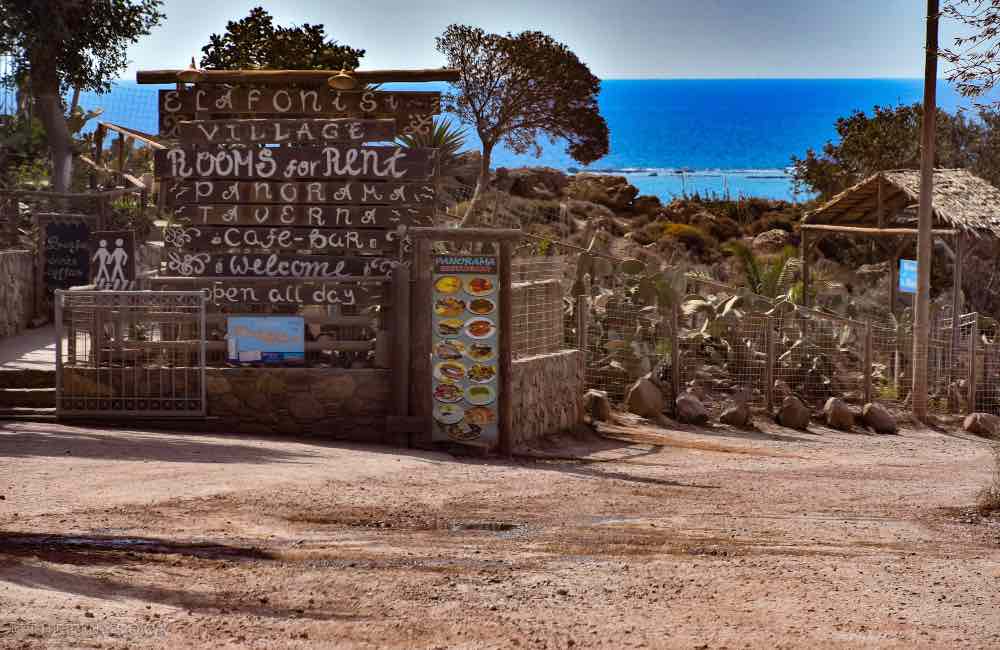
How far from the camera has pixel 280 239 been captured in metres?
14.1

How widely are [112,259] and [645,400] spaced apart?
22.6 feet

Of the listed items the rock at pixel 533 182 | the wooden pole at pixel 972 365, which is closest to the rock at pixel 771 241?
the rock at pixel 533 182

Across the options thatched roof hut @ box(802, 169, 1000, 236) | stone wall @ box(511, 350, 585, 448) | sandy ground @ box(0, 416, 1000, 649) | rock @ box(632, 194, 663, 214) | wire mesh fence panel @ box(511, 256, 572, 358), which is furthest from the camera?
rock @ box(632, 194, 663, 214)

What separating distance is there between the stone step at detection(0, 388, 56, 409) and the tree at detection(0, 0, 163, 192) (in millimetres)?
12703

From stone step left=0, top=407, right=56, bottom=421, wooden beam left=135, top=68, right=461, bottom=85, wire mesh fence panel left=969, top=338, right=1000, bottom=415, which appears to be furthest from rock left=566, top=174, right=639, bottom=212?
stone step left=0, top=407, right=56, bottom=421

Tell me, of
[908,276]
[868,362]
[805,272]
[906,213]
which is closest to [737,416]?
[868,362]

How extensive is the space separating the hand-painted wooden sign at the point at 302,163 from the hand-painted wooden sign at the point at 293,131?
106mm

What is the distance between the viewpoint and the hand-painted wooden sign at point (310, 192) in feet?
46.2

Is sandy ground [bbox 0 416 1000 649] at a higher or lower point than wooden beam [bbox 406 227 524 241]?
lower

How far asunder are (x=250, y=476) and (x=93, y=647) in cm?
449

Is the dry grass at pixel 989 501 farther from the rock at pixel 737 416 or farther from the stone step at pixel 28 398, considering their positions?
the stone step at pixel 28 398

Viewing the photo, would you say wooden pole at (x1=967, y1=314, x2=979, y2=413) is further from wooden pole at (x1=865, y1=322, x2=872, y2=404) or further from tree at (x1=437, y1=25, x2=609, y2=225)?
tree at (x1=437, y1=25, x2=609, y2=225)

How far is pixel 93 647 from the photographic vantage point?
580 cm

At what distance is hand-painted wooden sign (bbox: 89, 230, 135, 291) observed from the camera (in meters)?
14.4
